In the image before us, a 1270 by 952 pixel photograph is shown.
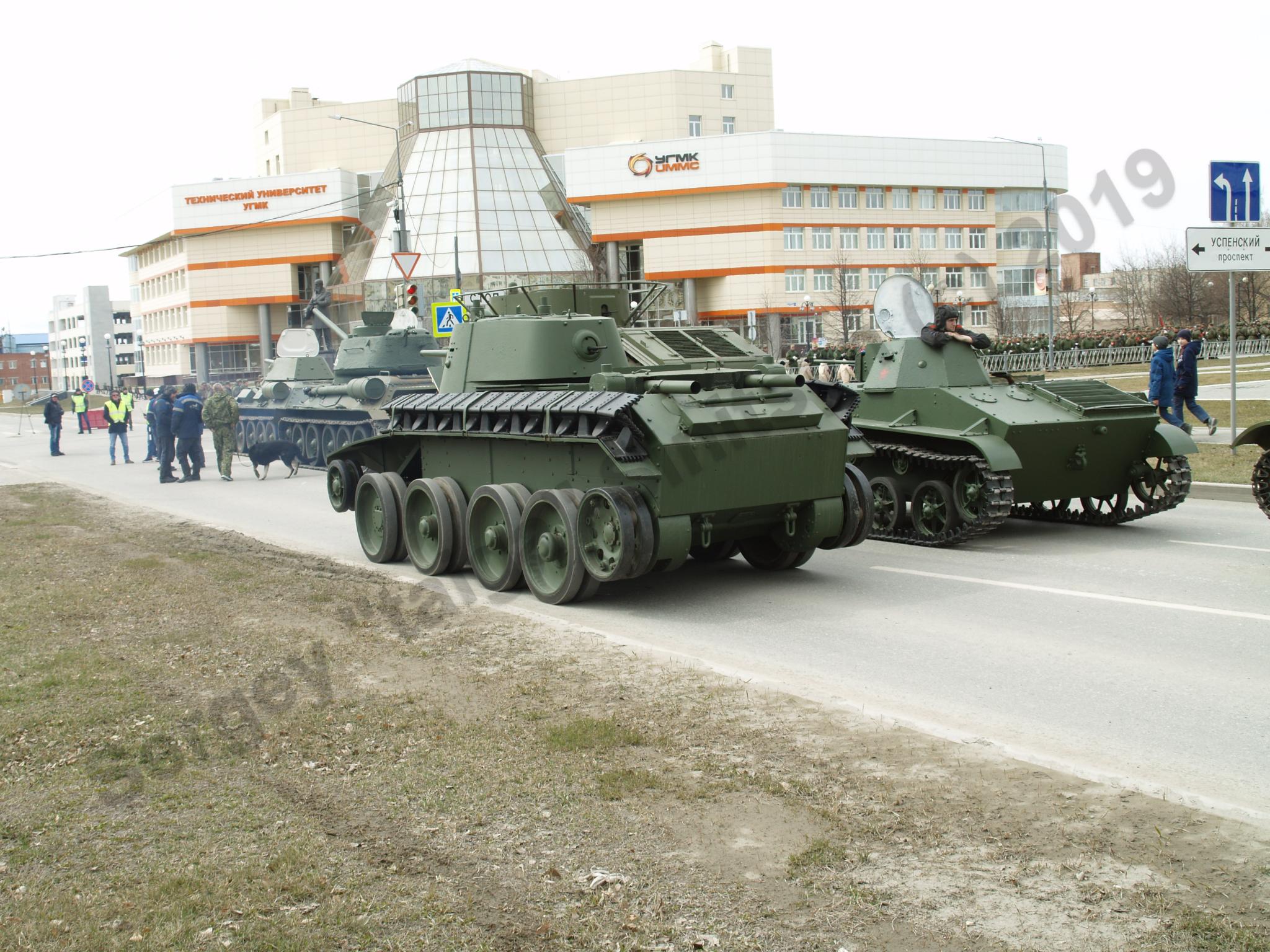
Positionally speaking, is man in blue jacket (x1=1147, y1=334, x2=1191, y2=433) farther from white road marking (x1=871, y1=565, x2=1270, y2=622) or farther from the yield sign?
the yield sign

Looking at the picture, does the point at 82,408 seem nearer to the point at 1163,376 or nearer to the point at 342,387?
the point at 342,387

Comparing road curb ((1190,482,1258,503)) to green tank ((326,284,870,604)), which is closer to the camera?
green tank ((326,284,870,604))

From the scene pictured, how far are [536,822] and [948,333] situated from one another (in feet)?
32.1

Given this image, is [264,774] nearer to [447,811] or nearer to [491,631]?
[447,811]

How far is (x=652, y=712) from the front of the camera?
6922 mm

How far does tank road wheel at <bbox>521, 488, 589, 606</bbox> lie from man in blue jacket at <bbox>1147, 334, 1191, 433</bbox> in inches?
493

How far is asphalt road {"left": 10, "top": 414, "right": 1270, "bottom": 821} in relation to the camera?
639 centimetres

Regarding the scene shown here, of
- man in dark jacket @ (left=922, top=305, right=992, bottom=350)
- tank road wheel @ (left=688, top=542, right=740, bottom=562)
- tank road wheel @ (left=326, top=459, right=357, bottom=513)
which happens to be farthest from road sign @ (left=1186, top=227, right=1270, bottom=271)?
tank road wheel @ (left=326, top=459, right=357, bottom=513)

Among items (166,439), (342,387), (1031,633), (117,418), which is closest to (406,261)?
(342,387)

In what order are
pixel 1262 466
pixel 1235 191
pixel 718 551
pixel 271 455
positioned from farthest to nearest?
pixel 271 455 < pixel 1235 191 < pixel 1262 466 < pixel 718 551

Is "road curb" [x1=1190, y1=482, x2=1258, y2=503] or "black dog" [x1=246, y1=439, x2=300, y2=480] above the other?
"black dog" [x1=246, y1=439, x2=300, y2=480]

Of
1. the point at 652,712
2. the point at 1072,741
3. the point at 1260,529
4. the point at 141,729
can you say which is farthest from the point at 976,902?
the point at 1260,529

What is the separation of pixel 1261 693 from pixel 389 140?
77570mm

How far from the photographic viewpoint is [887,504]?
13523 mm
